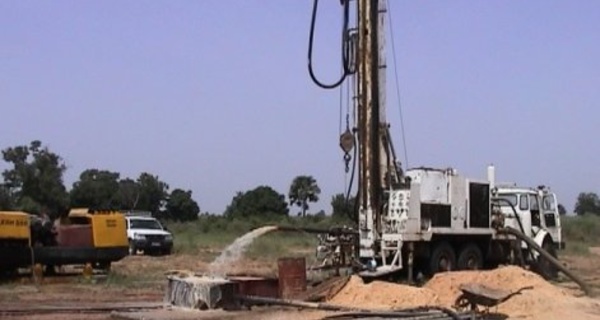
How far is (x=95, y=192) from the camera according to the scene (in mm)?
92250

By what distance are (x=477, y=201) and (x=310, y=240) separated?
2833 cm

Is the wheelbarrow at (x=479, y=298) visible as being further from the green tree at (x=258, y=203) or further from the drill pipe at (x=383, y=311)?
the green tree at (x=258, y=203)

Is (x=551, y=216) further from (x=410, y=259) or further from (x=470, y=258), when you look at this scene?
(x=410, y=259)

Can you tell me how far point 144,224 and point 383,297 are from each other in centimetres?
2449

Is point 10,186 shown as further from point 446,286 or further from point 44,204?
point 446,286

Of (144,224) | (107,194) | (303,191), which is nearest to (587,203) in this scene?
(303,191)

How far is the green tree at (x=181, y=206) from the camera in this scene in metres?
104

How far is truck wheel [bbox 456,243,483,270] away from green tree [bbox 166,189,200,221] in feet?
255

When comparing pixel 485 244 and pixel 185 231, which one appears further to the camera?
pixel 185 231

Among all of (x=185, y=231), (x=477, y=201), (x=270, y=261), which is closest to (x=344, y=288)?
(x=477, y=201)

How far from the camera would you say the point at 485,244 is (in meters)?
27.8

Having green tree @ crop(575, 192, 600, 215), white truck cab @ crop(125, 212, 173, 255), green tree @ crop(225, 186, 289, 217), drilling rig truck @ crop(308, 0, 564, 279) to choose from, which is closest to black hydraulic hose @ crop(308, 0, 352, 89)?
drilling rig truck @ crop(308, 0, 564, 279)

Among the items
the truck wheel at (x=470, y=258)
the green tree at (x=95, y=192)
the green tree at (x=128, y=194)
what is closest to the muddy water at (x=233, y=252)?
the truck wheel at (x=470, y=258)

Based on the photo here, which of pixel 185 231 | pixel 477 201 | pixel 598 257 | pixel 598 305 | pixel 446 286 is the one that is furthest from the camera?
pixel 185 231
